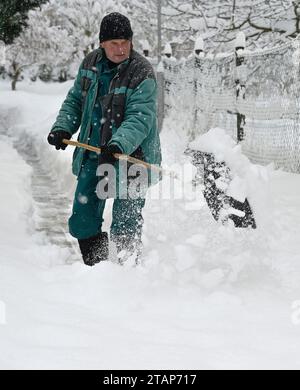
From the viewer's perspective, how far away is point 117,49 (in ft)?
11.4

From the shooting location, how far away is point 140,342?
2.37 metres

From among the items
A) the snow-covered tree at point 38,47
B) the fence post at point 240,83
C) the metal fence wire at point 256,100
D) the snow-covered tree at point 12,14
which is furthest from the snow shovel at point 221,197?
the snow-covered tree at point 38,47

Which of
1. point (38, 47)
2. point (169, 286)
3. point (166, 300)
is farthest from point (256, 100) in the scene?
point (38, 47)

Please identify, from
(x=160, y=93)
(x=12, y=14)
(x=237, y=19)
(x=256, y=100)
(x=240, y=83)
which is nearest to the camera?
(x=256, y=100)

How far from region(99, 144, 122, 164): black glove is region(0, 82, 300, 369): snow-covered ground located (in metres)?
0.60

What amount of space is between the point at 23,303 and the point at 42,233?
2.40 meters

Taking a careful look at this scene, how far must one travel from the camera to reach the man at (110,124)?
3.40 meters

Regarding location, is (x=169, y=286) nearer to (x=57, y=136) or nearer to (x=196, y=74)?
(x=57, y=136)

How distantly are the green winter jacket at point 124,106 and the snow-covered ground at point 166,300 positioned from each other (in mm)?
635

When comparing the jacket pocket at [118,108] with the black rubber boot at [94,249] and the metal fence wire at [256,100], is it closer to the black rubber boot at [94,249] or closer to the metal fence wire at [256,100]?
the black rubber boot at [94,249]

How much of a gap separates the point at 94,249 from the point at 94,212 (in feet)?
0.83

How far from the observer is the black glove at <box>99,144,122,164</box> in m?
3.23

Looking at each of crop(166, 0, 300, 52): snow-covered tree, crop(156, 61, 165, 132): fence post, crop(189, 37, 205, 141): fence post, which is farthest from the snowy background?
crop(156, 61, 165, 132): fence post

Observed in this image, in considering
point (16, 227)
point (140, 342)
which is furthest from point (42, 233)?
point (140, 342)
